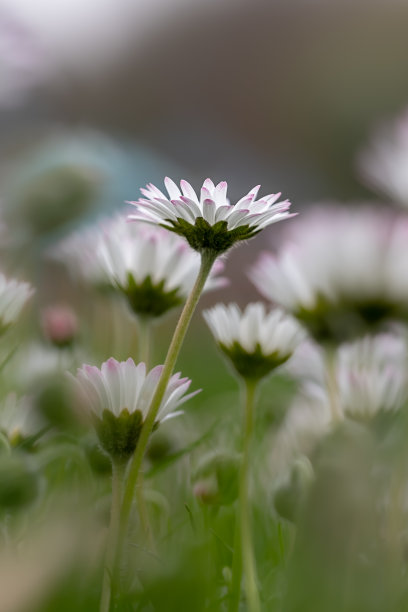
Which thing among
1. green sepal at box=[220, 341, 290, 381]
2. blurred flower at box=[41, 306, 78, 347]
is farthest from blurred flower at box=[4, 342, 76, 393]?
green sepal at box=[220, 341, 290, 381]

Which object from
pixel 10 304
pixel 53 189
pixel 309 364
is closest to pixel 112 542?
pixel 10 304

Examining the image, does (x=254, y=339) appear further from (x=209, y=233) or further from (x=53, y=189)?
(x=53, y=189)

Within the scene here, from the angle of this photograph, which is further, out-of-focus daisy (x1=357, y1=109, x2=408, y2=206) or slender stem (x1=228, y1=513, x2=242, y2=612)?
out-of-focus daisy (x1=357, y1=109, x2=408, y2=206)

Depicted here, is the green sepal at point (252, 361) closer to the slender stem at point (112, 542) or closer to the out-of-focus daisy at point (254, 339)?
the out-of-focus daisy at point (254, 339)

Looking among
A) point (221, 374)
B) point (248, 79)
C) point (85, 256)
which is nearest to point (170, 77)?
point (248, 79)

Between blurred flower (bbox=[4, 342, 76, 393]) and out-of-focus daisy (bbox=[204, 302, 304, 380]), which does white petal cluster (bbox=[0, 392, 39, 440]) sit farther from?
out-of-focus daisy (bbox=[204, 302, 304, 380])
